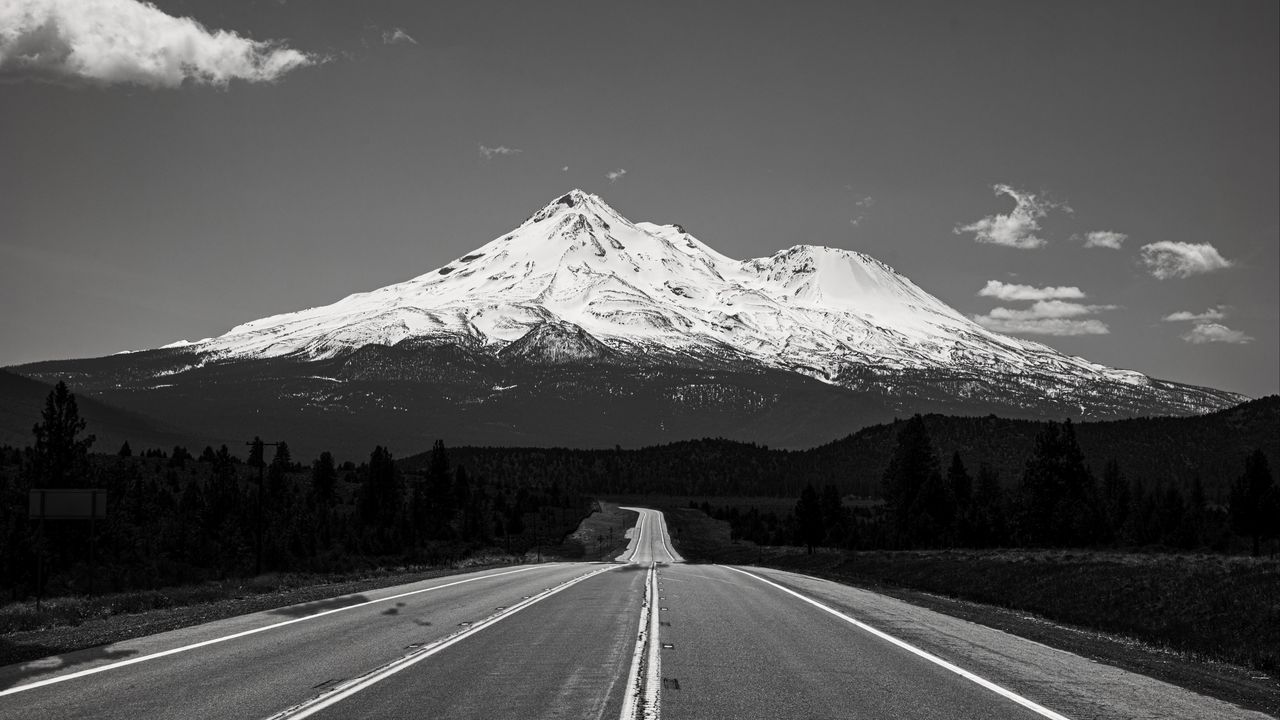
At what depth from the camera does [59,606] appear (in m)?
22.3

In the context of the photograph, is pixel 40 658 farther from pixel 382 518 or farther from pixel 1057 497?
pixel 382 518

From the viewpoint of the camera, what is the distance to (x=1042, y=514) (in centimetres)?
7869

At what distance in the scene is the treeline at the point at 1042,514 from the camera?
3059 inches

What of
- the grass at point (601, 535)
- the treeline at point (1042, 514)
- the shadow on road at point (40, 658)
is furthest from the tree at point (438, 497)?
the shadow on road at point (40, 658)

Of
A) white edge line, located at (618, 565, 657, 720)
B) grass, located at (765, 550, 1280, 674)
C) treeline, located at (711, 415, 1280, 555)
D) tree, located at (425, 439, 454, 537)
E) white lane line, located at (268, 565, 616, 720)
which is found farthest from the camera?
tree, located at (425, 439, 454, 537)

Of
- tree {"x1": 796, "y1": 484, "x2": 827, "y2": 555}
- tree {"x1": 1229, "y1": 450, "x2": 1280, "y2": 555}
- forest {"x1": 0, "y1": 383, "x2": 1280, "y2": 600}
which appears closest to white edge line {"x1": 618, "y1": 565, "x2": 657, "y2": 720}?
forest {"x1": 0, "y1": 383, "x2": 1280, "y2": 600}

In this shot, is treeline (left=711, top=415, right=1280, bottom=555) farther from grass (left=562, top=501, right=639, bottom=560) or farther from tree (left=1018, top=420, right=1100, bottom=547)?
grass (left=562, top=501, right=639, bottom=560)

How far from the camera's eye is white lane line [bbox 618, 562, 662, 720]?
984 centimetres

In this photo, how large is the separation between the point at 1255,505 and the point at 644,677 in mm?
84232

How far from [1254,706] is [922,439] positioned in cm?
8170

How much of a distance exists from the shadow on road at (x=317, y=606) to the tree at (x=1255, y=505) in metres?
75.4

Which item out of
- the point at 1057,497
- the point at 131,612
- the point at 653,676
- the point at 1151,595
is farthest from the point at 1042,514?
the point at 653,676

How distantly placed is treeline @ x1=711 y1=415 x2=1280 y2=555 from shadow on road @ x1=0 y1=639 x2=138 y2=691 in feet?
224

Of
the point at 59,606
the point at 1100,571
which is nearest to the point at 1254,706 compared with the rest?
the point at 1100,571
